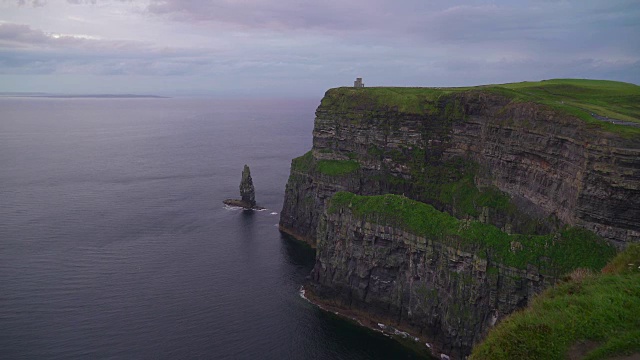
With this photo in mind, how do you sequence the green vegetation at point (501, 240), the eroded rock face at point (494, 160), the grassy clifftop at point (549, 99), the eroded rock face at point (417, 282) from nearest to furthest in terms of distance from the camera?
the green vegetation at point (501, 240) < the eroded rock face at point (494, 160) < the eroded rock face at point (417, 282) < the grassy clifftop at point (549, 99)

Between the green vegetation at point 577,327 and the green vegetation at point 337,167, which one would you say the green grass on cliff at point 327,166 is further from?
the green vegetation at point 577,327

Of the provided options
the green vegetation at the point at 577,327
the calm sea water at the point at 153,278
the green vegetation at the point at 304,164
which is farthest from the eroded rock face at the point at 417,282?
the green vegetation at the point at 304,164

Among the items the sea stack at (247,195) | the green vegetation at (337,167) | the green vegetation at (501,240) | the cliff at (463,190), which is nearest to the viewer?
the green vegetation at (501,240)

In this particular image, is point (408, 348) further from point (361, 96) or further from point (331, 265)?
point (361, 96)

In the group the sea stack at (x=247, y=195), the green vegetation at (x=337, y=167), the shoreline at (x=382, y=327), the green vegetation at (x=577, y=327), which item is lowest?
the shoreline at (x=382, y=327)

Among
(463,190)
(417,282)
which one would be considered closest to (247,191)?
(463,190)

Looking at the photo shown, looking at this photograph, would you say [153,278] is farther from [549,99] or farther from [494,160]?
[549,99]
